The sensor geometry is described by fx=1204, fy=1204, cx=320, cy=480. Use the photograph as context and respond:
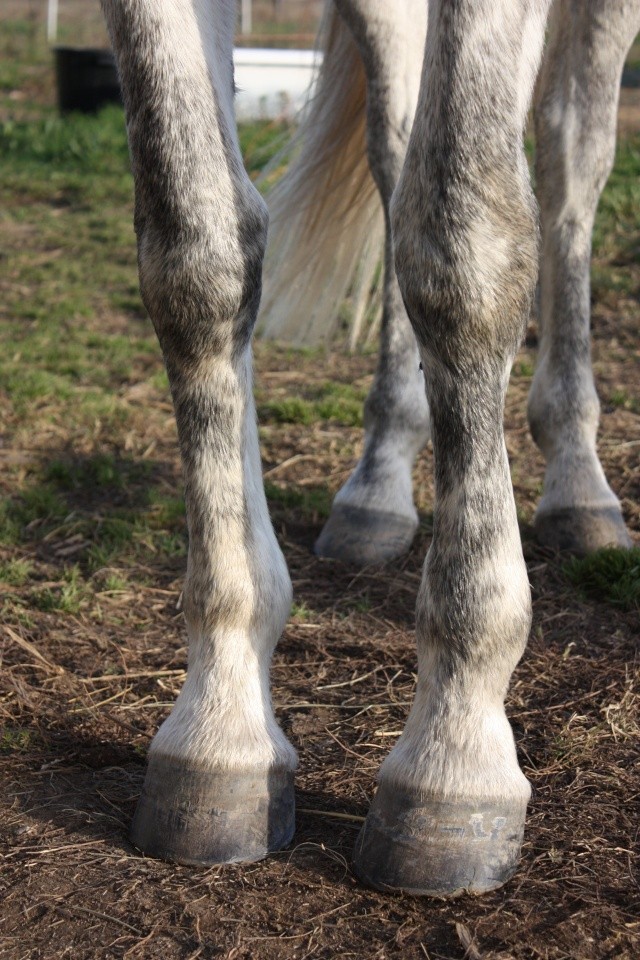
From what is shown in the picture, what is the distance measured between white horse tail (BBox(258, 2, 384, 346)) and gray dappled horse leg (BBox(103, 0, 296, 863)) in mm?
1627

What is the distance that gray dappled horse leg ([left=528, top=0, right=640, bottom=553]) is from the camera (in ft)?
10.9

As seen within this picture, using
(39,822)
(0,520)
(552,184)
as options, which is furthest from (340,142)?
(39,822)

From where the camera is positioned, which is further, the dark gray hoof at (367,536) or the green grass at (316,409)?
the green grass at (316,409)

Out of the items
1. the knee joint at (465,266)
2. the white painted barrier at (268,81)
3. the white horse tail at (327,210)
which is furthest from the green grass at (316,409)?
the white painted barrier at (268,81)

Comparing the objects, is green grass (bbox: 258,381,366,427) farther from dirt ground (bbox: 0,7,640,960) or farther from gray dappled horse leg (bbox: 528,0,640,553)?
gray dappled horse leg (bbox: 528,0,640,553)

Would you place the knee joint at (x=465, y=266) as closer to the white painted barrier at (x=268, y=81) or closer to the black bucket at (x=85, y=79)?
the white painted barrier at (x=268, y=81)

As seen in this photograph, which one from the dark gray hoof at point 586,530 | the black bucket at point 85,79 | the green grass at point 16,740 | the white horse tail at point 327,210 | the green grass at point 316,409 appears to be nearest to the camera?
the green grass at point 16,740

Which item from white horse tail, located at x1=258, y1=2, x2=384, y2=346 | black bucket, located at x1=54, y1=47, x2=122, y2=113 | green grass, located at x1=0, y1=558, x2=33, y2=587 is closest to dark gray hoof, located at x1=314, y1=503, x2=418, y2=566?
green grass, located at x1=0, y1=558, x2=33, y2=587

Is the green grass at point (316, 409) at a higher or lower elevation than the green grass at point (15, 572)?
higher

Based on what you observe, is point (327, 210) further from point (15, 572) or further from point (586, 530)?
point (15, 572)

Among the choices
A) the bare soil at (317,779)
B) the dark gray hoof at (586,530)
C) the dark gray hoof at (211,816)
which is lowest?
the bare soil at (317,779)

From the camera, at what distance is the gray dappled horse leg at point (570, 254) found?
10.9 ft

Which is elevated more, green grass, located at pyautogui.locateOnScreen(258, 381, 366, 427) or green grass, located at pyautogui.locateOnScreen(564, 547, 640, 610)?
green grass, located at pyautogui.locateOnScreen(258, 381, 366, 427)

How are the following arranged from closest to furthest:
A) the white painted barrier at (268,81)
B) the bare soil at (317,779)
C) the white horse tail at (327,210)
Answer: the bare soil at (317,779), the white horse tail at (327,210), the white painted barrier at (268,81)
